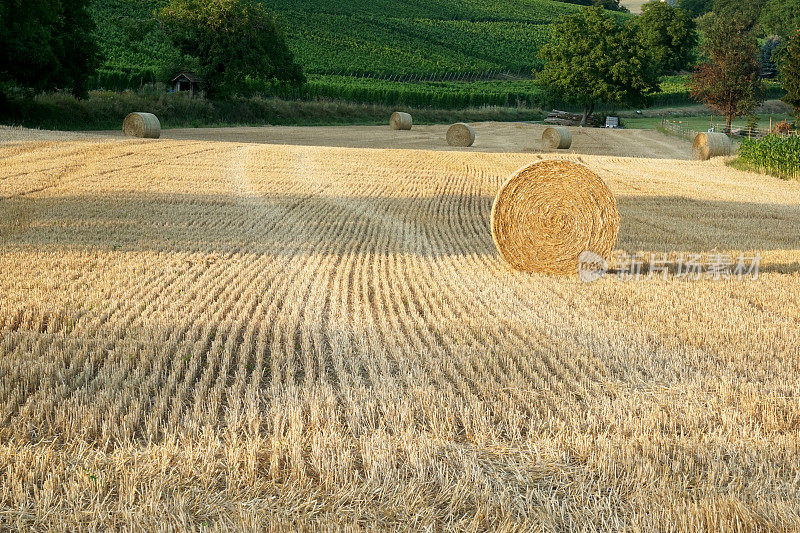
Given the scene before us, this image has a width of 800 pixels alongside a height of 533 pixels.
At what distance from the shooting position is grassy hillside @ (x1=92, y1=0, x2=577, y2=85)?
188 ft

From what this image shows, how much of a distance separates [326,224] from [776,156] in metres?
16.1

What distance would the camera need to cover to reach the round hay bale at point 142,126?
29.8 metres

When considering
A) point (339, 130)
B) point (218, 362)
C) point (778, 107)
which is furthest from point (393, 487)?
point (778, 107)

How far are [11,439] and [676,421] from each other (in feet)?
13.2

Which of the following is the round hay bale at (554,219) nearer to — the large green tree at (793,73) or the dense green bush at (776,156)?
the dense green bush at (776,156)

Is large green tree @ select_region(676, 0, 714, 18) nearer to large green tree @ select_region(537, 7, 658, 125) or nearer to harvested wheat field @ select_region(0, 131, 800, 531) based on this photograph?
large green tree @ select_region(537, 7, 658, 125)

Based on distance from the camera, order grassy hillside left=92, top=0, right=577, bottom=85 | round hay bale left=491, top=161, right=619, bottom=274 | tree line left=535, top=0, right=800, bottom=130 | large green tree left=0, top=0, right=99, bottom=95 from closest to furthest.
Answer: round hay bale left=491, top=161, right=619, bottom=274
large green tree left=0, top=0, right=99, bottom=95
tree line left=535, top=0, right=800, bottom=130
grassy hillside left=92, top=0, right=577, bottom=85

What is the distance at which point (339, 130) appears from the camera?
43.6m

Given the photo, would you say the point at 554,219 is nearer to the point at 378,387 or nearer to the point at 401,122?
the point at 378,387

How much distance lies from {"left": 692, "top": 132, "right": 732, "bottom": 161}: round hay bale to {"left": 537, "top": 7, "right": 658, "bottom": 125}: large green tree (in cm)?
2641

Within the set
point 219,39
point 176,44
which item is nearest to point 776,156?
point 219,39

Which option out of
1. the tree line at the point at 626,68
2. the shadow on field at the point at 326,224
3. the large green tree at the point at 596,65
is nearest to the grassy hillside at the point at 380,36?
the large green tree at the point at 596,65

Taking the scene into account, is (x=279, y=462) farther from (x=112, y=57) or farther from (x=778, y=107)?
(x=778, y=107)

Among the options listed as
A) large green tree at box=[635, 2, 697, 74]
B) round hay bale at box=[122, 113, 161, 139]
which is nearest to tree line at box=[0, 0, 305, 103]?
round hay bale at box=[122, 113, 161, 139]
